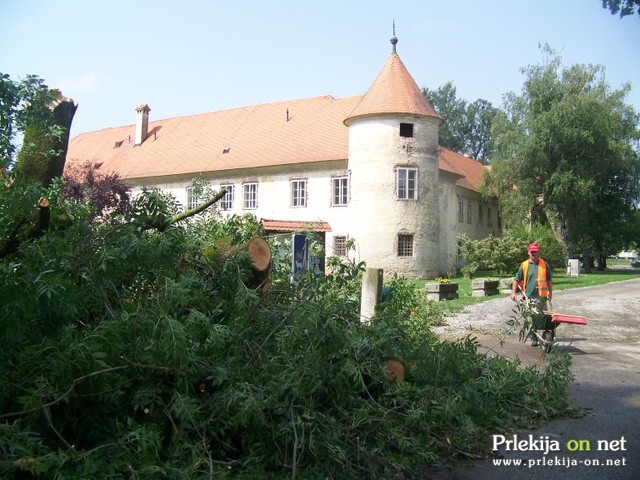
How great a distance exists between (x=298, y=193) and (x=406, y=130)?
7.14 metres

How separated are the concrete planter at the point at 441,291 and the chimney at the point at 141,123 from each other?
31074mm

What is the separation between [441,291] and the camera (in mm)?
18984

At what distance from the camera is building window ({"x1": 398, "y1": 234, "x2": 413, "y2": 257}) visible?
108ft

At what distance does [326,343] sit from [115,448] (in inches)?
63.9

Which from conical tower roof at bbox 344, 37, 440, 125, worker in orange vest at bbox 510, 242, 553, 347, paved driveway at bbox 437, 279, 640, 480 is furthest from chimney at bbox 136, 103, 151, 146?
worker in orange vest at bbox 510, 242, 553, 347

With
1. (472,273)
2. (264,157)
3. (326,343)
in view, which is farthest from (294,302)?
(264,157)

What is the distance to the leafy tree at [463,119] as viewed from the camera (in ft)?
253

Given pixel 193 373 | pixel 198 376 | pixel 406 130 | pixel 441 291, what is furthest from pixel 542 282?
pixel 406 130

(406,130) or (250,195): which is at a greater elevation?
(406,130)

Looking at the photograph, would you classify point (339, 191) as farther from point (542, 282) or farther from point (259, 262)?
point (259, 262)

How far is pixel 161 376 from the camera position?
14.9 feet

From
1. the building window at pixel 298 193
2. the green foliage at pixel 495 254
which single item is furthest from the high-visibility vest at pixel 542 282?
the building window at pixel 298 193

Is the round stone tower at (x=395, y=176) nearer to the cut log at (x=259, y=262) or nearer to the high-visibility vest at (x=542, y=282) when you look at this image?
the high-visibility vest at (x=542, y=282)

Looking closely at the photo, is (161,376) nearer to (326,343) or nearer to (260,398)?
(260,398)
